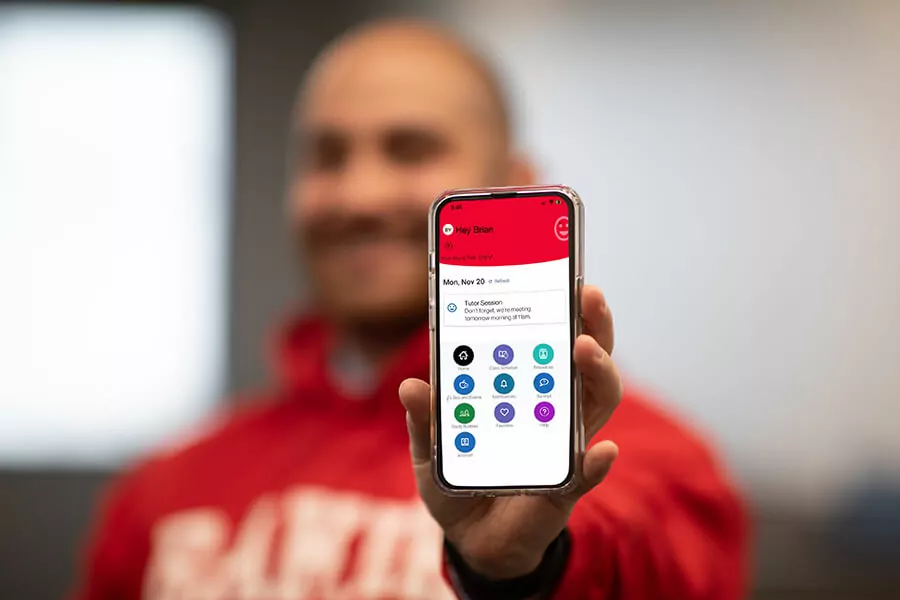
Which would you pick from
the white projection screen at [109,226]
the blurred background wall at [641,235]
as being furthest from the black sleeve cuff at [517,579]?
the white projection screen at [109,226]

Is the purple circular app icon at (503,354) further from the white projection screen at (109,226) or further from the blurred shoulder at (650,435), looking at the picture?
the white projection screen at (109,226)

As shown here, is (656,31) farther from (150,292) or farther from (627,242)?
(150,292)

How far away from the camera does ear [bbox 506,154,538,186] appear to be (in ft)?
1.99

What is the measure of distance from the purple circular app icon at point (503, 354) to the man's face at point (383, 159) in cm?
19

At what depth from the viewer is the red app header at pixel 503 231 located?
0.91 ft

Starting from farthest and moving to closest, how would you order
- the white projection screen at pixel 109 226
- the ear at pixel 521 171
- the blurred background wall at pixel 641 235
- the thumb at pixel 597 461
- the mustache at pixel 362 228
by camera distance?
the white projection screen at pixel 109 226 < the blurred background wall at pixel 641 235 < the ear at pixel 521 171 < the mustache at pixel 362 228 < the thumb at pixel 597 461

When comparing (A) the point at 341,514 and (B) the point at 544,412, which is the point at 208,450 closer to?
(A) the point at 341,514

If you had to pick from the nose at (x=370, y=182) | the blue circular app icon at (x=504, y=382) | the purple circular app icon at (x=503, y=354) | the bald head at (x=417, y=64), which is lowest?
the blue circular app icon at (x=504, y=382)

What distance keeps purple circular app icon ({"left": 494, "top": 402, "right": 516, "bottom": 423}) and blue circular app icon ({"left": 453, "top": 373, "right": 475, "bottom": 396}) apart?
0.03 ft

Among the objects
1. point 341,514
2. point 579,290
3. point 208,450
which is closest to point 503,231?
point 579,290

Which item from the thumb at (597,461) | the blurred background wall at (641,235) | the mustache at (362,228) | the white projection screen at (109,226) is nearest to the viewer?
the thumb at (597,461)

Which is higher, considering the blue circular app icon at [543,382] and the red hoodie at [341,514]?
the blue circular app icon at [543,382]

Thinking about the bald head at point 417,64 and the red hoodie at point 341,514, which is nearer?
the red hoodie at point 341,514

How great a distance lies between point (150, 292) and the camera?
119cm
